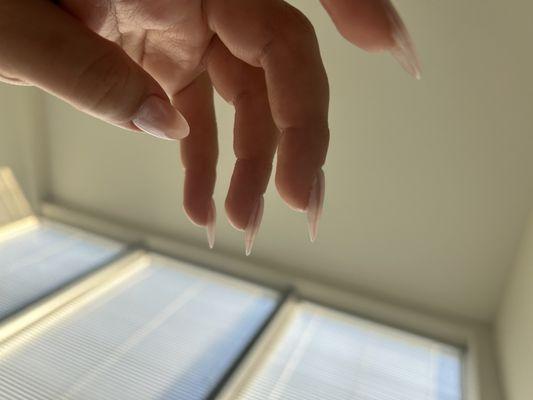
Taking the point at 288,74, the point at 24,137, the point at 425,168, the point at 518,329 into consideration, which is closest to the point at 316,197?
the point at 288,74

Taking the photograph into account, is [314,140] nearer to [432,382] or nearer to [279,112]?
[279,112]

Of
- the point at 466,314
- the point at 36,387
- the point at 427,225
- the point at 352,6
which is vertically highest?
the point at 352,6

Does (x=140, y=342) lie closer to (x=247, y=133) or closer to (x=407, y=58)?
(x=247, y=133)

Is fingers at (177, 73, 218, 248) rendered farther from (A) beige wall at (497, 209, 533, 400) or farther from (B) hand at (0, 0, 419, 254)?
(A) beige wall at (497, 209, 533, 400)

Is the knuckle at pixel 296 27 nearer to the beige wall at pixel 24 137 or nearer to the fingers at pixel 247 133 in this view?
the fingers at pixel 247 133

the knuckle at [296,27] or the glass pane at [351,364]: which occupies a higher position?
the knuckle at [296,27]

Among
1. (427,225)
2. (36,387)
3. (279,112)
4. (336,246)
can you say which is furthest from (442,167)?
(36,387)

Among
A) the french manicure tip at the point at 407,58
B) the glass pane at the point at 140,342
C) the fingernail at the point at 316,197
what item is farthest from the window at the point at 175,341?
the french manicure tip at the point at 407,58
